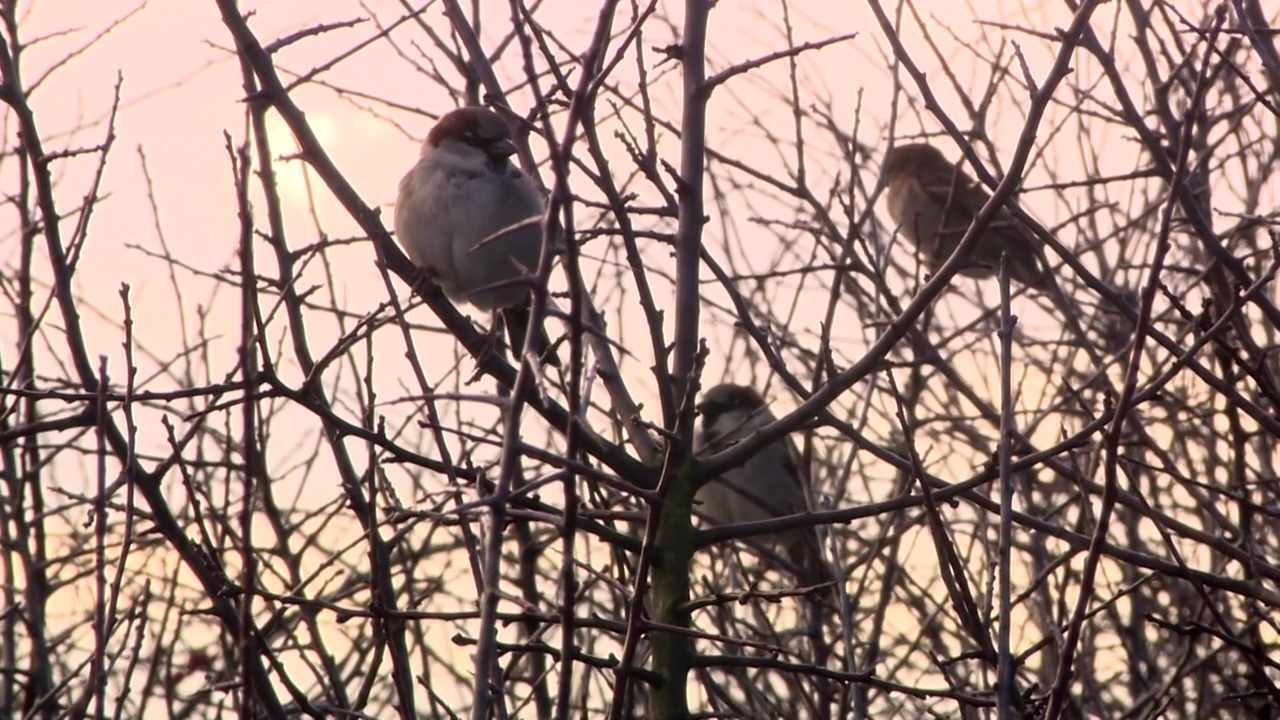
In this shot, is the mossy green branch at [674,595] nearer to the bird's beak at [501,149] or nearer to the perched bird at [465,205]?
the perched bird at [465,205]

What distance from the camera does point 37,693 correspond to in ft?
12.5

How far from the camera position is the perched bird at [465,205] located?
15.3 ft

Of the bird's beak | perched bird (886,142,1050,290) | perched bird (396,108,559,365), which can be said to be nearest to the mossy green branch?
perched bird (396,108,559,365)

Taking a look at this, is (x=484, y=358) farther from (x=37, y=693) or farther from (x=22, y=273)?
(x=37, y=693)

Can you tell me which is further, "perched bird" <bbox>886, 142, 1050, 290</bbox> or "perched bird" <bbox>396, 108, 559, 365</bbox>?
"perched bird" <bbox>886, 142, 1050, 290</bbox>

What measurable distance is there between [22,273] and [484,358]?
1.17m

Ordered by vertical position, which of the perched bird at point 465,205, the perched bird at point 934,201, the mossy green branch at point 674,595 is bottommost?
the mossy green branch at point 674,595

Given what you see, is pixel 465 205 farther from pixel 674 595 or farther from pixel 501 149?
pixel 674 595

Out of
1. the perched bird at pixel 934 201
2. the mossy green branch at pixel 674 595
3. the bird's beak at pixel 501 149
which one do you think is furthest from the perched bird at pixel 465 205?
the perched bird at pixel 934 201

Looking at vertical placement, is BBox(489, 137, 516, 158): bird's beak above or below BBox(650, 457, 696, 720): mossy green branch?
above

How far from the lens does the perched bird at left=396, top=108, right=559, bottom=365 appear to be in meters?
4.66

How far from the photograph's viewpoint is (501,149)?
15.6ft

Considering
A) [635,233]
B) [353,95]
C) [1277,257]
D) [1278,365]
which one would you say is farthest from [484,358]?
[1278,365]

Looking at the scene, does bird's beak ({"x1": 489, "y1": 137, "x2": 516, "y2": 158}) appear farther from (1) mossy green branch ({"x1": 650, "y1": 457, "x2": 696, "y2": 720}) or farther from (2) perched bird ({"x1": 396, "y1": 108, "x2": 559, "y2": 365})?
(1) mossy green branch ({"x1": 650, "y1": 457, "x2": 696, "y2": 720})
